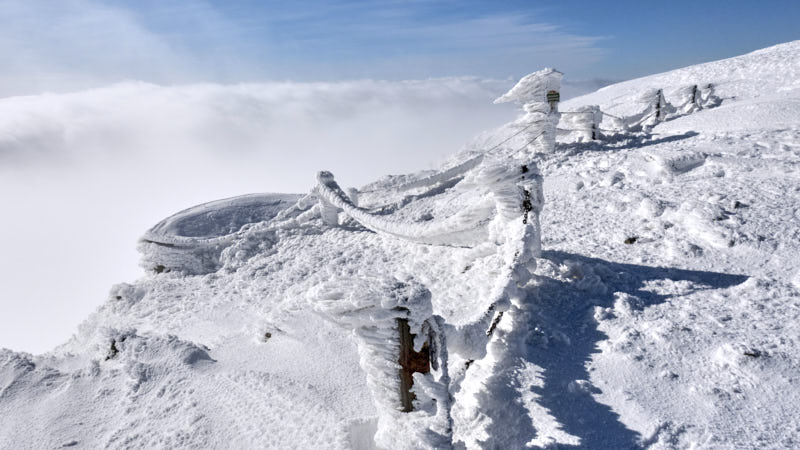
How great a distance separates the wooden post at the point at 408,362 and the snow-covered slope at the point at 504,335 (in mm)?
63

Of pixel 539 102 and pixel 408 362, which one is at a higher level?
pixel 539 102

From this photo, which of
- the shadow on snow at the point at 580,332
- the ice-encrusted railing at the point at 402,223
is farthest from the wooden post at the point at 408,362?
the ice-encrusted railing at the point at 402,223

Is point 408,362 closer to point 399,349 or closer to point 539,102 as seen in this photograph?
point 399,349

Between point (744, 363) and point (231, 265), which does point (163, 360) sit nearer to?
point (231, 265)

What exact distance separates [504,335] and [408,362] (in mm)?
1928

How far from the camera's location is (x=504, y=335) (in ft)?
16.5

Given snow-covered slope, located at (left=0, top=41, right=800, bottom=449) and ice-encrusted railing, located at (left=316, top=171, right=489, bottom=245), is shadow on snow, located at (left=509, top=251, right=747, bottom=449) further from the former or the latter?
ice-encrusted railing, located at (left=316, top=171, right=489, bottom=245)

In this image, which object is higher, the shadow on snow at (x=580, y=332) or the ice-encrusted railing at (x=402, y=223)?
the ice-encrusted railing at (x=402, y=223)

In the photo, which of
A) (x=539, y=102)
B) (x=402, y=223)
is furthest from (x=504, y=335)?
(x=539, y=102)

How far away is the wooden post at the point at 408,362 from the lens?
3371 mm

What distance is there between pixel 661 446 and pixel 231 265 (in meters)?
9.53

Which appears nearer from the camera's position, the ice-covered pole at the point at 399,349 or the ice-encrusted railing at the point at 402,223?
the ice-covered pole at the point at 399,349

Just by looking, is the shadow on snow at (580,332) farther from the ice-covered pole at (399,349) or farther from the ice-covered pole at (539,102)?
the ice-covered pole at (539,102)

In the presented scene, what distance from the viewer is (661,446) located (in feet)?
11.6
